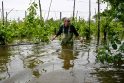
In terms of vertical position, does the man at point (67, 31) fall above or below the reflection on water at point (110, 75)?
above

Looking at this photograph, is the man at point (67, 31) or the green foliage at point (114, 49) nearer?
the green foliage at point (114, 49)

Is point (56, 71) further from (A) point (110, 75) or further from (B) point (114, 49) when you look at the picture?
(B) point (114, 49)

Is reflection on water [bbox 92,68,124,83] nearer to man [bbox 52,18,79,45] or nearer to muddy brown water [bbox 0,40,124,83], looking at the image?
muddy brown water [bbox 0,40,124,83]

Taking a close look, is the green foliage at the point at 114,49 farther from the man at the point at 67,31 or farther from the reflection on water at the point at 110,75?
the man at the point at 67,31

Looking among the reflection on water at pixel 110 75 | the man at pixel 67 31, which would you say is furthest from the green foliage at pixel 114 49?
the man at pixel 67 31

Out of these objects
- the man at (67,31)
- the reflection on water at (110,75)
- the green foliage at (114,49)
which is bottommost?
the reflection on water at (110,75)

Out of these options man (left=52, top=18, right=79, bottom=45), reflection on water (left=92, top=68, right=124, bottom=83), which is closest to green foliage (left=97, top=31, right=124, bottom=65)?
reflection on water (left=92, top=68, right=124, bottom=83)

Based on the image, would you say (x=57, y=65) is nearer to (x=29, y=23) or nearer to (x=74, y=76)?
(x=74, y=76)

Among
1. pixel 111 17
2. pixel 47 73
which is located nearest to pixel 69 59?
pixel 47 73

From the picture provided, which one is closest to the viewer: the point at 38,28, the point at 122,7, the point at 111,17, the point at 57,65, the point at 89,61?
the point at 122,7

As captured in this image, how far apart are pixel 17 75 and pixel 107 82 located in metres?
2.25

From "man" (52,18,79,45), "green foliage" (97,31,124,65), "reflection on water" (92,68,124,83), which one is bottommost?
"reflection on water" (92,68,124,83)

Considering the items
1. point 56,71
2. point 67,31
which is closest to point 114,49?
point 56,71

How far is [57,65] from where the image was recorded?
30.3 feet
